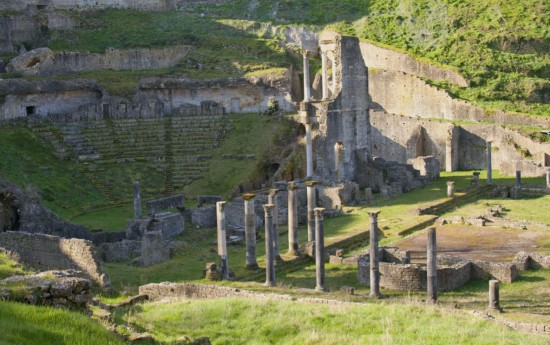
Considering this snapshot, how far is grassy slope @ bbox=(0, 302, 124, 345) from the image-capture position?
12.3 m

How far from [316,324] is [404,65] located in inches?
2052

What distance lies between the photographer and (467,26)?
73.3 m

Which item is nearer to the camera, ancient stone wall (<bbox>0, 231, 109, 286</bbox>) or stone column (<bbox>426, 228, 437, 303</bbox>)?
stone column (<bbox>426, 228, 437, 303</bbox>)

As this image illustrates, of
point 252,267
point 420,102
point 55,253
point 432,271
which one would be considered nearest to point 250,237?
point 252,267

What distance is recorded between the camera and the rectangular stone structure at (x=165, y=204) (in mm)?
40594

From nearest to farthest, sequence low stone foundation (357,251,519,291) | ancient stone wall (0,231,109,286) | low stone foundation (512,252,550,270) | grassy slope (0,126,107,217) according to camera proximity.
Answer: ancient stone wall (0,231,109,286)
low stone foundation (357,251,519,291)
low stone foundation (512,252,550,270)
grassy slope (0,126,107,217)

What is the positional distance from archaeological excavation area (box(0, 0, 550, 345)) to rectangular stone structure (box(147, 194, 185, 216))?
0.11 m

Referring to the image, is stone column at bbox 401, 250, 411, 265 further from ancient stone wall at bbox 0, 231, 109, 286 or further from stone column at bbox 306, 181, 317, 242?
ancient stone wall at bbox 0, 231, 109, 286

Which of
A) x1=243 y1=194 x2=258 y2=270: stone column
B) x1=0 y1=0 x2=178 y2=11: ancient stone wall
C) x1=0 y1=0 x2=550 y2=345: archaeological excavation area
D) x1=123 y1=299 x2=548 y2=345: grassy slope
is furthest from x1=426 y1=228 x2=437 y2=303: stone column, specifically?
x1=0 y1=0 x2=178 y2=11: ancient stone wall

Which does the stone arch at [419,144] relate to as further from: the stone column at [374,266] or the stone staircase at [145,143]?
the stone column at [374,266]

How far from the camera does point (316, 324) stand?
18.1 meters

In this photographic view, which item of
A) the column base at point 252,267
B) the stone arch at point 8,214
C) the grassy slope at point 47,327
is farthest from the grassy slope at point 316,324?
the stone arch at point 8,214

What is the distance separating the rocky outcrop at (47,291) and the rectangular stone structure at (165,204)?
25.0 metres

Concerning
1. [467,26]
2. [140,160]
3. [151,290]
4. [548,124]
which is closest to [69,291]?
[151,290]
